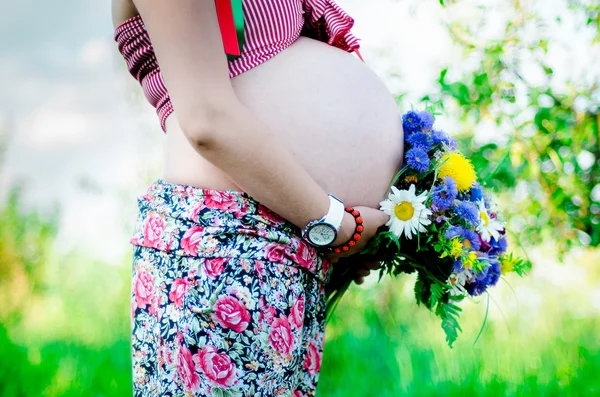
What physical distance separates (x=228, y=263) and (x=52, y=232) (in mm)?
2745

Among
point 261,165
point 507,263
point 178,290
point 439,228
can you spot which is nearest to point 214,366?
point 178,290

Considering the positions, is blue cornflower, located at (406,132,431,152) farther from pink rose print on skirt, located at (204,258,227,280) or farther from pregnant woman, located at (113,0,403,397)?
pink rose print on skirt, located at (204,258,227,280)

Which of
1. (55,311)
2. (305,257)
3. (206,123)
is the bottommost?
(55,311)

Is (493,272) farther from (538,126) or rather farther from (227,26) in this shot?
(538,126)

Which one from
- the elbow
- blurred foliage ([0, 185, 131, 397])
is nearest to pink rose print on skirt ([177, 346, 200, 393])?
the elbow

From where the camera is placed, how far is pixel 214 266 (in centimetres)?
112

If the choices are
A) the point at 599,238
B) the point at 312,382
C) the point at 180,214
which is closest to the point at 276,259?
the point at 180,214

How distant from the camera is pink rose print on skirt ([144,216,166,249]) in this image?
1170 mm

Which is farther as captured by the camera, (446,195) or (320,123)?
(446,195)

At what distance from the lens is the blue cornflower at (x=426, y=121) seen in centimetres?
146

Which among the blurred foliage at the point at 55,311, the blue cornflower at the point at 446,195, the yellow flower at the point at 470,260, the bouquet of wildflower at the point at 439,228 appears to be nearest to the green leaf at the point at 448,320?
the bouquet of wildflower at the point at 439,228

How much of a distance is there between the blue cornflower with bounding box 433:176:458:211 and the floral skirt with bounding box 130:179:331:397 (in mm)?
315

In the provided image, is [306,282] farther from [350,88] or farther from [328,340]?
[328,340]

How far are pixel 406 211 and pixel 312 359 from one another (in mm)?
373
